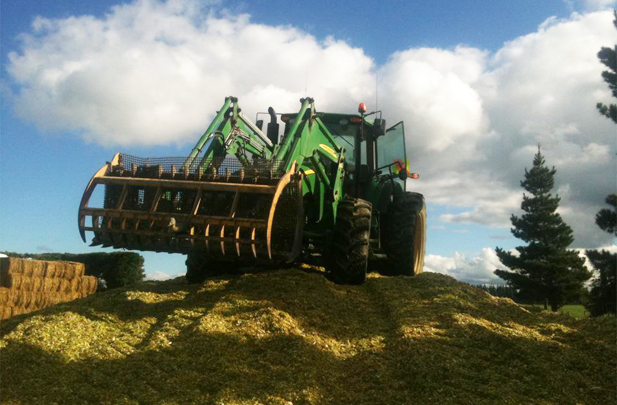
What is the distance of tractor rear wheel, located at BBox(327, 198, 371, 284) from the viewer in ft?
25.2

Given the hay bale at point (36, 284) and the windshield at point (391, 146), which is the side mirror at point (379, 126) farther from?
the hay bale at point (36, 284)

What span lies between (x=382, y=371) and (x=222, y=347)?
1.64 meters

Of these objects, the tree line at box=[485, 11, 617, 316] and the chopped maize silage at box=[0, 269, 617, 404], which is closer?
the chopped maize silage at box=[0, 269, 617, 404]

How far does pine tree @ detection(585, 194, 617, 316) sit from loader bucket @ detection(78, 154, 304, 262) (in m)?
13.3

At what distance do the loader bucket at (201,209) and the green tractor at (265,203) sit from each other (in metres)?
0.01

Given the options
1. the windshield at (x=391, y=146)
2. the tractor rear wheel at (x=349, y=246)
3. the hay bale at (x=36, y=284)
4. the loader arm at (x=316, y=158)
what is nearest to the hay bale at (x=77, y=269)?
the hay bale at (x=36, y=284)

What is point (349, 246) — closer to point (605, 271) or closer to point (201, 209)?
point (201, 209)

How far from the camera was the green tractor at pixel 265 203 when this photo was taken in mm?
6477

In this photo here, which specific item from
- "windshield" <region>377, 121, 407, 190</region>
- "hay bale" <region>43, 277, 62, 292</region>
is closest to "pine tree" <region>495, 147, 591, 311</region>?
"windshield" <region>377, 121, 407, 190</region>

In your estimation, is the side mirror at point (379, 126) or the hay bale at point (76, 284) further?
the hay bale at point (76, 284)

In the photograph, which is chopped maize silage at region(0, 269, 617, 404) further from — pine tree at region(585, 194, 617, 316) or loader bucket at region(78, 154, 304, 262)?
pine tree at region(585, 194, 617, 316)

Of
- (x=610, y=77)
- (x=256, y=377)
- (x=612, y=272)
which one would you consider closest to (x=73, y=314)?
(x=256, y=377)

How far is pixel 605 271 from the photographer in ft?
55.3

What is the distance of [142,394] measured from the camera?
15.3ft
